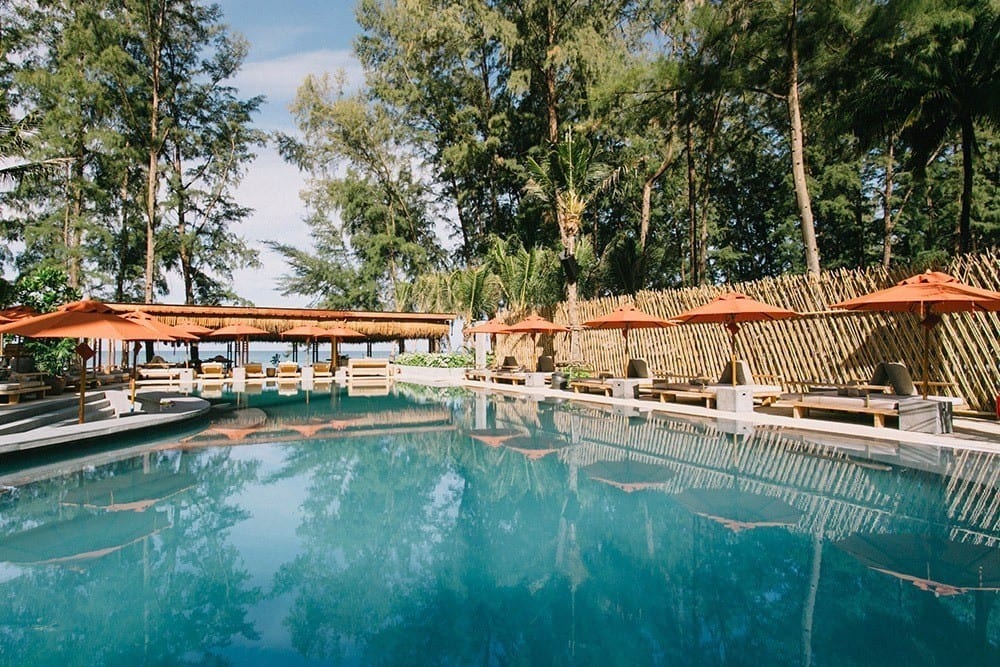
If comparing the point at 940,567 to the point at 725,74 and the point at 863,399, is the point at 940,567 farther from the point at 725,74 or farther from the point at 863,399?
the point at 725,74

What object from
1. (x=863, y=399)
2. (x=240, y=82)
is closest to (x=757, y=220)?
(x=863, y=399)

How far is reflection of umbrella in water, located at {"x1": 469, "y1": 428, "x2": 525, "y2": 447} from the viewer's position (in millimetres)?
8570

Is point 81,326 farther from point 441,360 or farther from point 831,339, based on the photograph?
point 441,360

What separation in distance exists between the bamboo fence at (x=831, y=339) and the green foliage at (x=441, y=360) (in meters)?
7.20

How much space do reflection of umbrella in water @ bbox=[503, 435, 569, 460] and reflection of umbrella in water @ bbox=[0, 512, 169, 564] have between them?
14.3 feet

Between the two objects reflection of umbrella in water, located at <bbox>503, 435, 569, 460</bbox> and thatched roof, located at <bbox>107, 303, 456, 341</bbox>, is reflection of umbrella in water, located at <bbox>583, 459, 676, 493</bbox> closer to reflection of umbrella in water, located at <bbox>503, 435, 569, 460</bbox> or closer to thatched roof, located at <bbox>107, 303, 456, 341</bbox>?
reflection of umbrella in water, located at <bbox>503, 435, 569, 460</bbox>

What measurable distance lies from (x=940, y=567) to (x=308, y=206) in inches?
1279

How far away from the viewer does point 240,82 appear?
28.1m

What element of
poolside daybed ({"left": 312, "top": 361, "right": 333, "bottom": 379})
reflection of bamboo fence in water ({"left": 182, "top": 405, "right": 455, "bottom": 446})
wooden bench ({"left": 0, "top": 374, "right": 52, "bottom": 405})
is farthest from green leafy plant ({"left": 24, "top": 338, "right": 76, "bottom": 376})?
poolside daybed ({"left": 312, "top": 361, "right": 333, "bottom": 379})

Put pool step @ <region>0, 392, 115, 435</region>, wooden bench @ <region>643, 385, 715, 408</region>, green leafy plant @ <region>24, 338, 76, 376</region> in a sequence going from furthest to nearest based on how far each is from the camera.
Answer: green leafy plant @ <region>24, 338, 76, 376</region> → wooden bench @ <region>643, 385, 715, 408</region> → pool step @ <region>0, 392, 115, 435</region>

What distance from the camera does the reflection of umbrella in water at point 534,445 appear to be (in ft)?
25.0

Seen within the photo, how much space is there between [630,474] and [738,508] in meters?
1.46

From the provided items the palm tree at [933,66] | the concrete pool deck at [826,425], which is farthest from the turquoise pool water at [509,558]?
the palm tree at [933,66]

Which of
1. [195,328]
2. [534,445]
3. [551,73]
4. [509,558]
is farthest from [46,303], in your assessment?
Result: [551,73]
